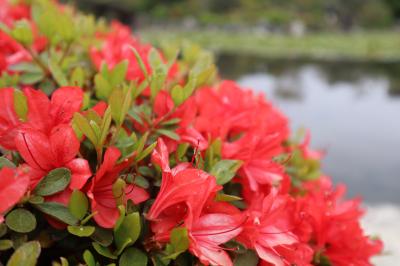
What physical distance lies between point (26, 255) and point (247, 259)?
33 centimetres

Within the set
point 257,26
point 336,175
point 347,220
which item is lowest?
point 347,220

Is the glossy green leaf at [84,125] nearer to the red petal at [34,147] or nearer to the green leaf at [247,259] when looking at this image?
the red petal at [34,147]

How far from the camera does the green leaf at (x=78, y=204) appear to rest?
68 centimetres

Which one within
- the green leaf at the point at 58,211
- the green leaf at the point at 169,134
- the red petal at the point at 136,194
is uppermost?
the green leaf at the point at 169,134

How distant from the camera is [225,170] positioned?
814 millimetres

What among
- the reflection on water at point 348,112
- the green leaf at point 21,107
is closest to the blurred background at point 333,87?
the reflection on water at point 348,112

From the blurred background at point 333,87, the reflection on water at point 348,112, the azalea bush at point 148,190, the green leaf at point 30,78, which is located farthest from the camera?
the reflection on water at point 348,112

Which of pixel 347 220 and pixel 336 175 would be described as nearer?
pixel 347 220

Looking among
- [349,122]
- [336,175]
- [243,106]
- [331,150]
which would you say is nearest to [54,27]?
[243,106]

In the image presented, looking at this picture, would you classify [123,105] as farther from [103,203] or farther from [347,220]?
[347,220]

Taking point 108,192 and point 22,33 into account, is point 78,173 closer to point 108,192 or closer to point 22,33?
point 108,192

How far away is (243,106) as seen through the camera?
101 cm

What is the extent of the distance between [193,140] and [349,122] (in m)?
6.29

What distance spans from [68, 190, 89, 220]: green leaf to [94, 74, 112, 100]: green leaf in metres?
0.29
